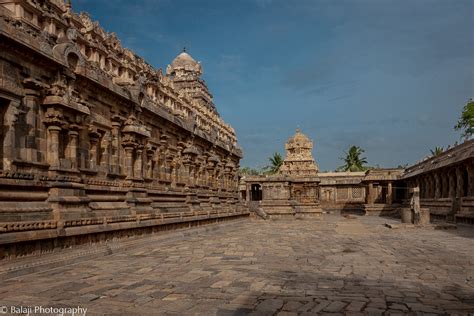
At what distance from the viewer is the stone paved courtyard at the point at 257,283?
5.58 m

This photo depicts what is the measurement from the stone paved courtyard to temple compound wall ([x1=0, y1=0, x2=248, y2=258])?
1.42 metres

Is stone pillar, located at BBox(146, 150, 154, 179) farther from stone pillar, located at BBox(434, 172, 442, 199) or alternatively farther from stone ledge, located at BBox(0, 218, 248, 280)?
stone pillar, located at BBox(434, 172, 442, 199)

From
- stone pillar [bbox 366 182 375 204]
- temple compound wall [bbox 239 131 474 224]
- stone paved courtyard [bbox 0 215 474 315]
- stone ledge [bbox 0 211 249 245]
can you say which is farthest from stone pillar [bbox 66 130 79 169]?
stone pillar [bbox 366 182 375 204]

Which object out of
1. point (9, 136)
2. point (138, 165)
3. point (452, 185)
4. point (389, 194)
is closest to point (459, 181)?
point (452, 185)

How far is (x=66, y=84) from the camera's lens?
10.7 metres

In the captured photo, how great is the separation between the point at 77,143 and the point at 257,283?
7049mm

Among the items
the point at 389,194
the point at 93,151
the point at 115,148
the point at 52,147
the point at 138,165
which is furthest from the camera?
the point at 389,194

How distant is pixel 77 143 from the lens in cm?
1137

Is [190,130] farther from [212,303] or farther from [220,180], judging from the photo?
[212,303]

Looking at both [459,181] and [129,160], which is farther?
[459,181]

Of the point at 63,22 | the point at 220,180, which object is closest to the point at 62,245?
the point at 63,22

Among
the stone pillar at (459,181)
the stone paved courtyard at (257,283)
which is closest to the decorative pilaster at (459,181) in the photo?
the stone pillar at (459,181)

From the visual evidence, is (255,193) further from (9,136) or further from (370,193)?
(9,136)

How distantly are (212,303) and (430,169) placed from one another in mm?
30171
